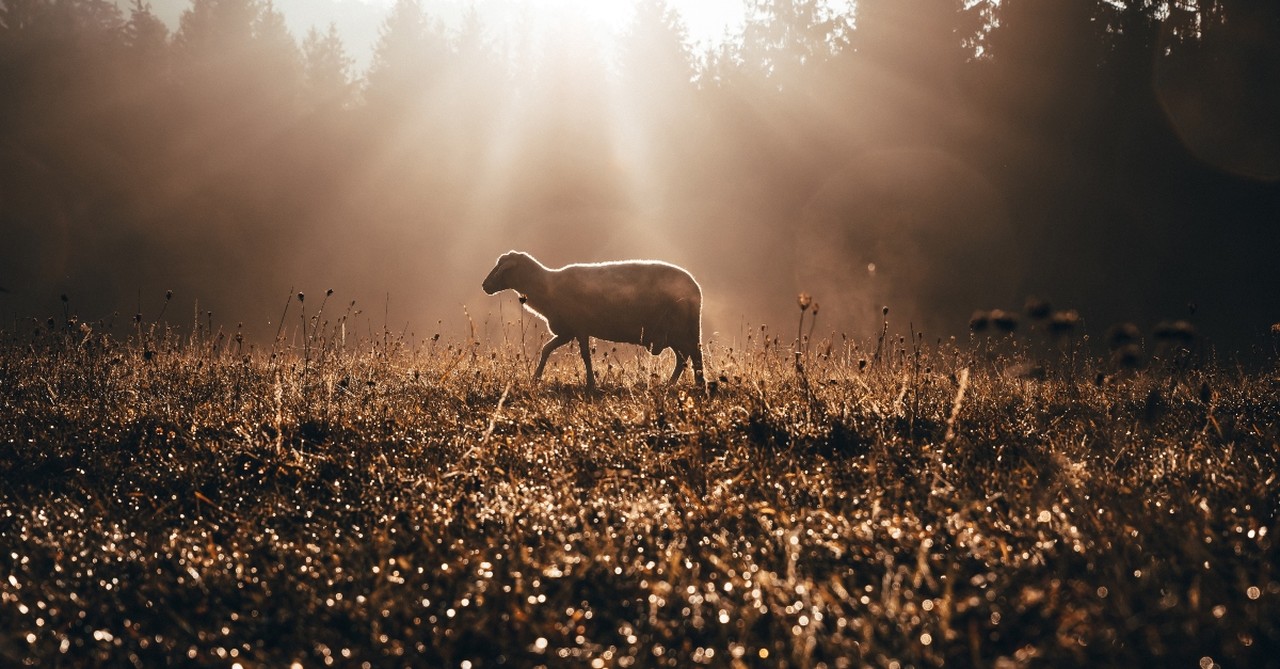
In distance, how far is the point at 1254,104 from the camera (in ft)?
58.1

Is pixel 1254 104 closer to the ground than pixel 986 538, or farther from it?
farther from it

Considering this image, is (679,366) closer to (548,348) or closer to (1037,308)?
(548,348)

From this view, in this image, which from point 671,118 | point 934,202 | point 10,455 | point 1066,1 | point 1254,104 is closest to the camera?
point 10,455

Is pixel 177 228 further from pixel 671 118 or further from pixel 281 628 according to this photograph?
pixel 281 628

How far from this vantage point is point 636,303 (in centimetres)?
930

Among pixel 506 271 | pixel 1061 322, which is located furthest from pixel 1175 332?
pixel 506 271

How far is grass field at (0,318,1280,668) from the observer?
2350 millimetres

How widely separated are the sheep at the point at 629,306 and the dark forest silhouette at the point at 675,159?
8.86 meters

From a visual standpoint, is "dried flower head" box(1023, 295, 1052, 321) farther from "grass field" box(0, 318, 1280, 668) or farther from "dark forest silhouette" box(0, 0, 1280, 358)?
"dark forest silhouette" box(0, 0, 1280, 358)

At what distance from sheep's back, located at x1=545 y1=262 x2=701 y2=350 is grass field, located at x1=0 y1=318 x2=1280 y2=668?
3578mm

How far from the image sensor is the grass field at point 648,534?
7.71ft

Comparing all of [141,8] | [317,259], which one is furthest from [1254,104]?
[141,8]

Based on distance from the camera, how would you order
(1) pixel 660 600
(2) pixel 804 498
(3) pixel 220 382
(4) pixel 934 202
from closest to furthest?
1. (1) pixel 660 600
2. (2) pixel 804 498
3. (3) pixel 220 382
4. (4) pixel 934 202

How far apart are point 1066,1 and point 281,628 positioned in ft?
70.8
